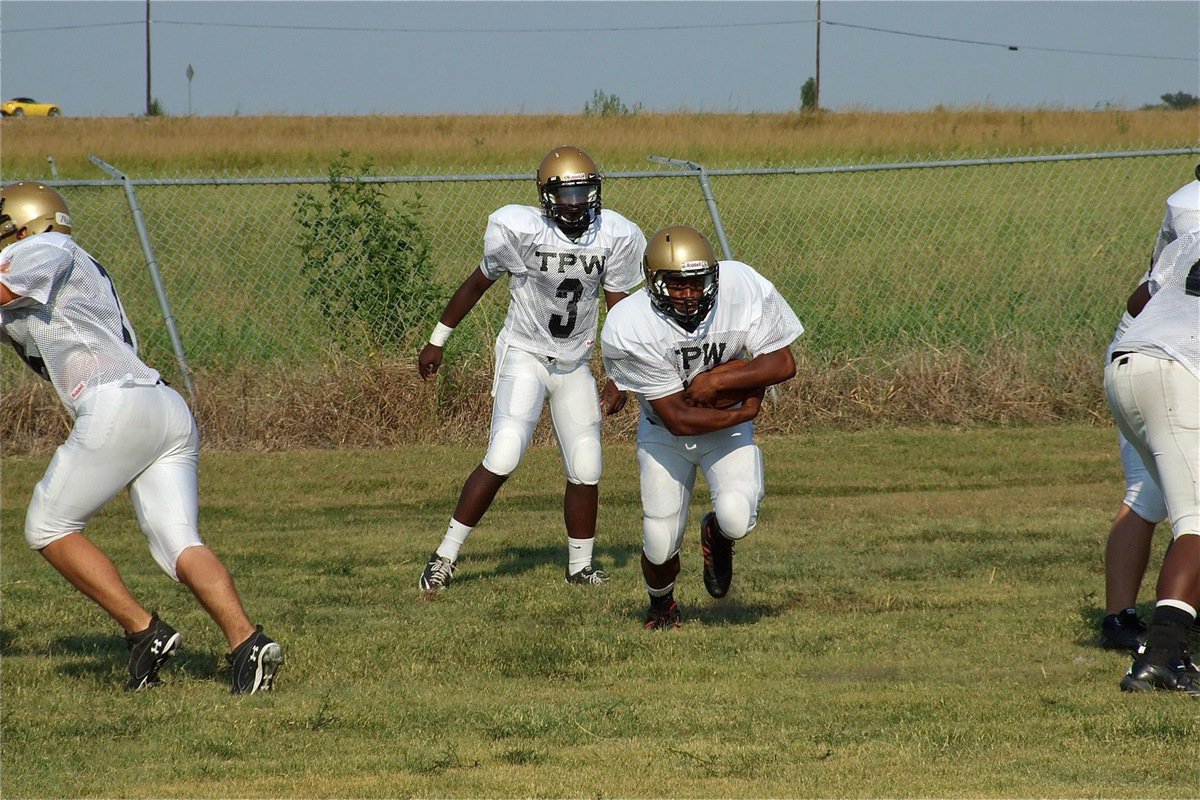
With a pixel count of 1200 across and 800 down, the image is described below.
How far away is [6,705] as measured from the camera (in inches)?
209

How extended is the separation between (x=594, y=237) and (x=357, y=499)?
318cm

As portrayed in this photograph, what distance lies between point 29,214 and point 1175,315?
4189mm

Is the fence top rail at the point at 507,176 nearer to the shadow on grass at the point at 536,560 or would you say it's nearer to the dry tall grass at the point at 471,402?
the dry tall grass at the point at 471,402

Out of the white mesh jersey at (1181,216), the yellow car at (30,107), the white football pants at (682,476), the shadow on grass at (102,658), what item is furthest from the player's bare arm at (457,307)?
the yellow car at (30,107)

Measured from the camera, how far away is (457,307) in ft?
25.2

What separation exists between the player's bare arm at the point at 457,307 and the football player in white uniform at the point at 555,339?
0.02 metres

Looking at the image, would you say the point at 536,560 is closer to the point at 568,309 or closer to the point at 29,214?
the point at 568,309

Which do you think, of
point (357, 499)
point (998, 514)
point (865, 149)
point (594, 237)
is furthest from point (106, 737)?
point (865, 149)

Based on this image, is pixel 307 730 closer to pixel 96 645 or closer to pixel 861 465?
pixel 96 645

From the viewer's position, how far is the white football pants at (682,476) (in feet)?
20.2

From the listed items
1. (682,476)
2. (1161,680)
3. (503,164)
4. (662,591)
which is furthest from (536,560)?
(503,164)

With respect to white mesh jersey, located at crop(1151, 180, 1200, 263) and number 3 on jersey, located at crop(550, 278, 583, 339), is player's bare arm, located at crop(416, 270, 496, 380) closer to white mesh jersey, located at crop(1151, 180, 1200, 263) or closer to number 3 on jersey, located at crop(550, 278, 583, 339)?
number 3 on jersey, located at crop(550, 278, 583, 339)

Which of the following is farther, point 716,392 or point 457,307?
point 457,307

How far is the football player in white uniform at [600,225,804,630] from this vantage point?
5.90 meters
